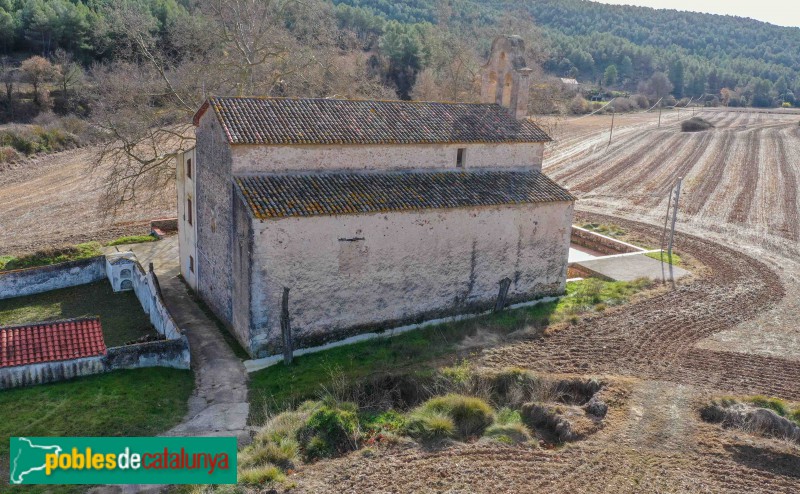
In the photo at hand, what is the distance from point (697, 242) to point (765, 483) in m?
20.7

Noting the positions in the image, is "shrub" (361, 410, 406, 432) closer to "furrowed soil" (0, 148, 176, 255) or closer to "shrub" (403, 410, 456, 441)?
"shrub" (403, 410, 456, 441)

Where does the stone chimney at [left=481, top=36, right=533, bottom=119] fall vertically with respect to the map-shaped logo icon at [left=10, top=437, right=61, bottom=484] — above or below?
above

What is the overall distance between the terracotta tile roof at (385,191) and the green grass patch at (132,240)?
13362 millimetres

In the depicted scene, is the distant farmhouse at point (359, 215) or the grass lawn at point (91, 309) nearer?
the distant farmhouse at point (359, 215)

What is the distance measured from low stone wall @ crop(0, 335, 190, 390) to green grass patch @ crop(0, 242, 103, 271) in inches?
357

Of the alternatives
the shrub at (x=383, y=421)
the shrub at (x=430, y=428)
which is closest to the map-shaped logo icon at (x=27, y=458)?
the shrub at (x=383, y=421)

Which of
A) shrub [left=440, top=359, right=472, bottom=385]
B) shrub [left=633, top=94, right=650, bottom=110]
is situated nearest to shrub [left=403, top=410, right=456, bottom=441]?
shrub [left=440, top=359, right=472, bottom=385]

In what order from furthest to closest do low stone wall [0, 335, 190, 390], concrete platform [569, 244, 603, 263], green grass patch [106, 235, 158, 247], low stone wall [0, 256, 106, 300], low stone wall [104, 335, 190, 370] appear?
1. green grass patch [106, 235, 158, 247]
2. concrete platform [569, 244, 603, 263]
3. low stone wall [0, 256, 106, 300]
4. low stone wall [104, 335, 190, 370]
5. low stone wall [0, 335, 190, 390]

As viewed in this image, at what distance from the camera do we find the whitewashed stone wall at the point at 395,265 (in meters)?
18.0

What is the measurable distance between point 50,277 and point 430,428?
16.6 m


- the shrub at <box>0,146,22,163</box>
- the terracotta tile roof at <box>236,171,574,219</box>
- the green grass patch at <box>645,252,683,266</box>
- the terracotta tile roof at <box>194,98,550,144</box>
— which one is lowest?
the green grass patch at <box>645,252,683,266</box>

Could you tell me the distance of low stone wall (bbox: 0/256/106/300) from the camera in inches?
893

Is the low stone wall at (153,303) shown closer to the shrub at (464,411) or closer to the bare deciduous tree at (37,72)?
the shrub at (464,411)

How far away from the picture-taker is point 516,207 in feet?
71.2
